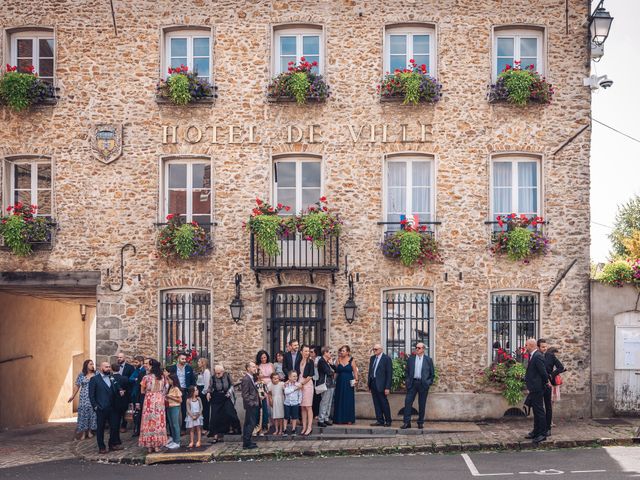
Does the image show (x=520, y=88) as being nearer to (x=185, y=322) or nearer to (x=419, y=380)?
(x=419, y=380)

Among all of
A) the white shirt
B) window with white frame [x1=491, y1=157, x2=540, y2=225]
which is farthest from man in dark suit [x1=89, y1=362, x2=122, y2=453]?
window with white frame [x1=491, y1=157, x2=540, y2=225]

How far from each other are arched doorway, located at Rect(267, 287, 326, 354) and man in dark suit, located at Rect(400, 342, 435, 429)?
8.25 ft

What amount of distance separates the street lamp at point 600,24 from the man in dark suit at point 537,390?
22.1 feet

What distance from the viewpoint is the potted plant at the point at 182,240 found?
17.3 m

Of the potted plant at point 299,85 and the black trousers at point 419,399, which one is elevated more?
the potted plant at point 299,85

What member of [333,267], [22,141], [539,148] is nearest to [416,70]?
[539,148]

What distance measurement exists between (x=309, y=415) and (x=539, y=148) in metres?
7.19

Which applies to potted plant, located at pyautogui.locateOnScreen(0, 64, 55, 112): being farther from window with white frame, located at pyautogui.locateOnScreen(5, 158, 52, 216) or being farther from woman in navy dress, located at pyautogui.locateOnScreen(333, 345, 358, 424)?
woman in navy dress, located at pyautogui.locateOnScreen(333, 345, 358, 424)

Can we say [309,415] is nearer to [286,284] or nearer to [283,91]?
[286,284]

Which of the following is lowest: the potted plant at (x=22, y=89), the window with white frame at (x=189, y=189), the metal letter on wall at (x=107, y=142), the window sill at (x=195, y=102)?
the window with white frame at (x=189, y=189)

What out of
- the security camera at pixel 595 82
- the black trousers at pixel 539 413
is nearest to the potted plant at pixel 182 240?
the black trousers at pixel 539 413

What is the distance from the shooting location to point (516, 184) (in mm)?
17719

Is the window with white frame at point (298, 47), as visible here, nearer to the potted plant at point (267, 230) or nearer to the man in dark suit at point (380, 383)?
the potted plant at point (267, 230)

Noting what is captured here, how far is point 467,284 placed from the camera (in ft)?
57.1
